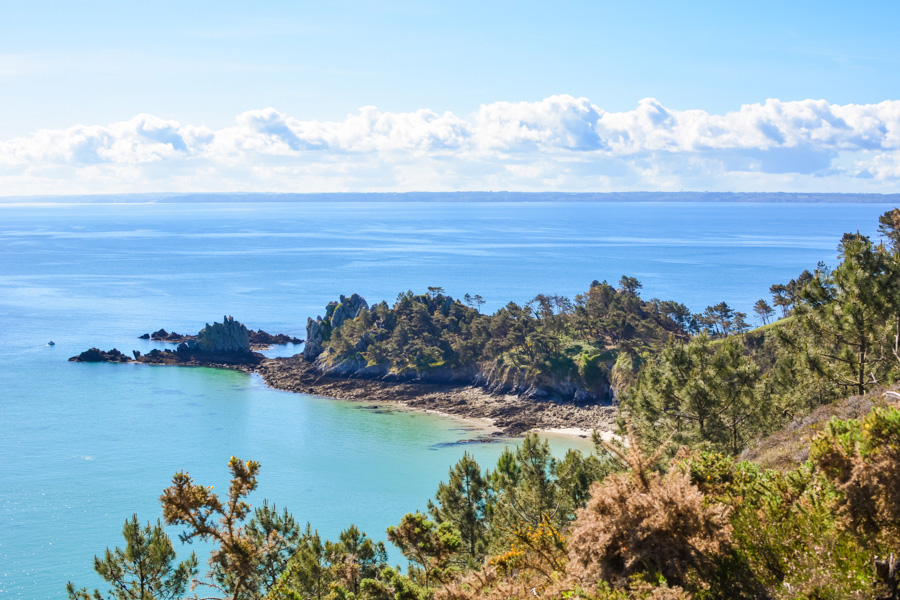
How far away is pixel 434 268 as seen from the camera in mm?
145125

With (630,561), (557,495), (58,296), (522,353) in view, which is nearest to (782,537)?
(630,561)

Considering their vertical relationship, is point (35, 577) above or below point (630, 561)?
below

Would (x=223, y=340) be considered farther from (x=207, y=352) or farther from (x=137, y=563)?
(x=137, y=563)

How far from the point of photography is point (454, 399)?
59.1m

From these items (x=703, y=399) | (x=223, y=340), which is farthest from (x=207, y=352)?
(x=703, y=399)

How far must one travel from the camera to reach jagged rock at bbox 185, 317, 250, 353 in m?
76.6

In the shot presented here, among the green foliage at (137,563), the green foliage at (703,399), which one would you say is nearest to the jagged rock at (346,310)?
the green foliage at (703,399)

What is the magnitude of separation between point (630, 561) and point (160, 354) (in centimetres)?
7684

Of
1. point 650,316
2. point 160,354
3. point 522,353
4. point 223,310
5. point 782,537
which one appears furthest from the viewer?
point 223,310

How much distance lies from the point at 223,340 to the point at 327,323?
1268 centimetres

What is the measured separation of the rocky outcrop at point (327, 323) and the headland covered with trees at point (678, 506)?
1646 inches

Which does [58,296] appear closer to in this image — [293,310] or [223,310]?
[223,310]

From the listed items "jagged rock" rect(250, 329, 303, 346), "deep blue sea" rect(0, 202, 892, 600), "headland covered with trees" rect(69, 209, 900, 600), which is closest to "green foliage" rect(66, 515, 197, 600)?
"headland covered with trees" rect(69, 209, 900, 600)

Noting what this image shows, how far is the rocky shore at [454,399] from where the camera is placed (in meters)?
52.2
